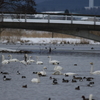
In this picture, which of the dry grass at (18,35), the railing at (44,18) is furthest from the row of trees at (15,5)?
the dry grass at (18,35)

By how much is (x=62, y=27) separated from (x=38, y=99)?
32.0 m

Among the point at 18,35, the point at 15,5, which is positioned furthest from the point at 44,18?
the point at 18,35

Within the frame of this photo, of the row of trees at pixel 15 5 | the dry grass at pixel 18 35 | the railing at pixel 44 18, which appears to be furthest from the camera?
the dry grass at pixel 18 35

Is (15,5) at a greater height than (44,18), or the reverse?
(15,5)

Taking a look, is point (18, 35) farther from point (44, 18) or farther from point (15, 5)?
point (44, 18)

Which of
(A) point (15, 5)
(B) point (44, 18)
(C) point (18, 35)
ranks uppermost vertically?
(A) point (15, 5)

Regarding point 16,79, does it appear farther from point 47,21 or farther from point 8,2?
point 8,2

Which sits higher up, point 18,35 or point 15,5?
point 15,5

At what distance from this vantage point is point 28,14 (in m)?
58.5

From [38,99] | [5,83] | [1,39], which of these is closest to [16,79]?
[5,83]

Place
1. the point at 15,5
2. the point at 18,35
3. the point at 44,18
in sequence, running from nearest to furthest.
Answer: the point at 44,18, the point at 15,5, the point at 18,35

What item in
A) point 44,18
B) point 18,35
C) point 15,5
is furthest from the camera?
point 18,35

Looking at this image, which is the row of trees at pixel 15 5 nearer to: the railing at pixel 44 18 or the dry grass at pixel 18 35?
the railing at pixel 44 18

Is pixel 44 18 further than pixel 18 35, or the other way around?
pixel 18 35
